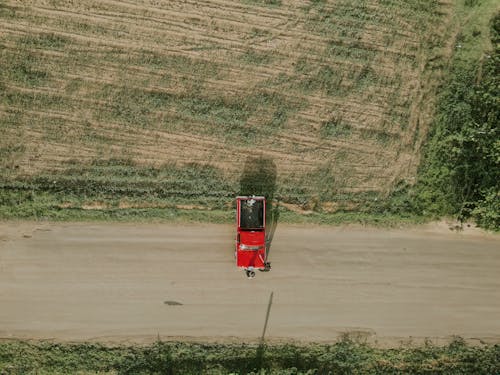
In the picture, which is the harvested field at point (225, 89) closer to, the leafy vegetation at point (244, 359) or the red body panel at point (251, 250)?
the red body panel at point (251, 250)

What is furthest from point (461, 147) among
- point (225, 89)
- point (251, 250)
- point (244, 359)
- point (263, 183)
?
point (244, 359)

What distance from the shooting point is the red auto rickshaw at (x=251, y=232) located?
48.6 feet

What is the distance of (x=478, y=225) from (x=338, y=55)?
7378 mm

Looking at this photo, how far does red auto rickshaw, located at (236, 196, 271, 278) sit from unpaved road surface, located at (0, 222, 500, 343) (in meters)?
0.73

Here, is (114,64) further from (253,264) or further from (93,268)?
(253,264)

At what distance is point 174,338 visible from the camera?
1546cm

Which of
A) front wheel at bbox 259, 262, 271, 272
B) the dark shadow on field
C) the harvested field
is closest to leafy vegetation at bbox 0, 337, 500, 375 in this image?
front wheel at bbox 259, 262, 271, 272

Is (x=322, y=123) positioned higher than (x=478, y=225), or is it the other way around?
(x=322, y=123)

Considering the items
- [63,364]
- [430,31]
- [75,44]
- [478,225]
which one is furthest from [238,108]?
[63,364]

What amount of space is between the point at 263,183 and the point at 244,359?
5844mm

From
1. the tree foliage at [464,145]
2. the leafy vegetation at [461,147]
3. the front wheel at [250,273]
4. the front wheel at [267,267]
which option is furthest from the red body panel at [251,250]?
the tree foliage at [464,145]

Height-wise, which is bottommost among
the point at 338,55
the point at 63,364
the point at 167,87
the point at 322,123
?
the point at 63,364

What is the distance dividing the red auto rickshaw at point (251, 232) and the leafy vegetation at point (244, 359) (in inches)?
117

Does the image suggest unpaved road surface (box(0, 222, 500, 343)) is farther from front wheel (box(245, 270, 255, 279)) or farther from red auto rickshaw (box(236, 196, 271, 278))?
red auto rickshaw (box(236, 196, 271, 278))
